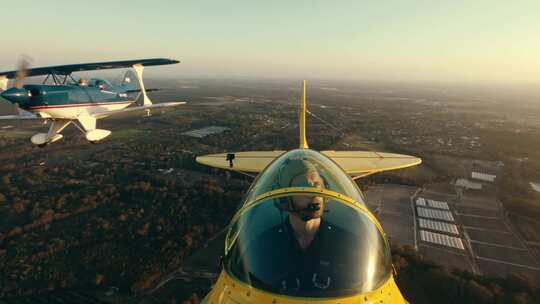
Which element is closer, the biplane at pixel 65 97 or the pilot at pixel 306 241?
the pilot at pixel 306 241

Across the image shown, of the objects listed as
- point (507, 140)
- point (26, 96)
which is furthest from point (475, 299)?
point (507, 140)

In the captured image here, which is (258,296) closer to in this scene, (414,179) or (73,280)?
(73,280)

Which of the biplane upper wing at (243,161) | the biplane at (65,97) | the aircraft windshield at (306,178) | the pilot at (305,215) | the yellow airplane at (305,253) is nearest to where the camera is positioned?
the yellow airplane at (305,253)

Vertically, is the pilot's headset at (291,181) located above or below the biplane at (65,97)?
below

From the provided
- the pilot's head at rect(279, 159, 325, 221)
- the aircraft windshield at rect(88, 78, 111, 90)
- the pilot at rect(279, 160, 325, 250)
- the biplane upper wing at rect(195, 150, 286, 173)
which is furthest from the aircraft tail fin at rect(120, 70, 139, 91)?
the pilot at rect(279, 160, 325, 250)

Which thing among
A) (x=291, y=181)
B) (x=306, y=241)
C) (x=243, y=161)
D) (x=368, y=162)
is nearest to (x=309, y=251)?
(x=306, y=241)

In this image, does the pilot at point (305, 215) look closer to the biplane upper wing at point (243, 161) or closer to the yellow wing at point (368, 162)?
the biplane upper wing at point (243, 161)

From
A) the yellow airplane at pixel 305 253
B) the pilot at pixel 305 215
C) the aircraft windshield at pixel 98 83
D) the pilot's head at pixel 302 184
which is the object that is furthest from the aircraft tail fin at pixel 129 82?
the pilot at pixel 305 215
